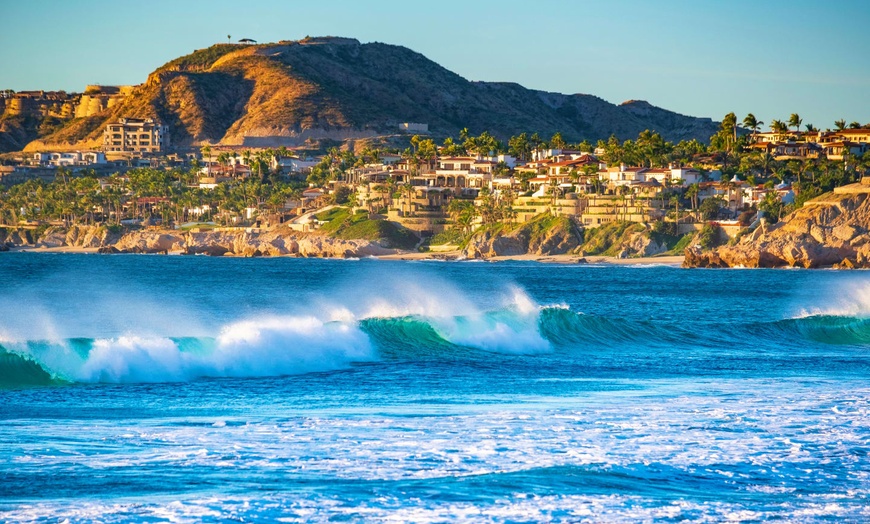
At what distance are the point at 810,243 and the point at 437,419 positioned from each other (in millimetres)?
92146

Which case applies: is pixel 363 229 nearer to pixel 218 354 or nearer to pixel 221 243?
pixel 221 243

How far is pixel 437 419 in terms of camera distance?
62.6ft

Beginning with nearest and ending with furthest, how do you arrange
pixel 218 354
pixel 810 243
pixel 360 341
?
pixel 218 354 → pixel 360 341 → pixel 810 243

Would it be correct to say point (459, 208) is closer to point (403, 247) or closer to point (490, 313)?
point (403, 247)

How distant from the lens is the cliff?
10481 cm

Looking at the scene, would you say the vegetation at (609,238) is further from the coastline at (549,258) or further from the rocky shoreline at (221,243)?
the rocky shoreline at (221,243)

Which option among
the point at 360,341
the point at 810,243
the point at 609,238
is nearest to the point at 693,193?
the point at 609,238

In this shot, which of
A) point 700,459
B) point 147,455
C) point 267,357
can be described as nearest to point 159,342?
point 267,357

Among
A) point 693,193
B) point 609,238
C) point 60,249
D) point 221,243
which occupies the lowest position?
point 60,249

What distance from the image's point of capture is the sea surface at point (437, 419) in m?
13.8

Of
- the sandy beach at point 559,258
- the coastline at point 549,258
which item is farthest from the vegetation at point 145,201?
the sandy beach at point 559,258

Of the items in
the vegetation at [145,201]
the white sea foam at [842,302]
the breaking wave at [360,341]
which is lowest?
the white sea foam at [842,302]

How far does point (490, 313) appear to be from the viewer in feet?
123

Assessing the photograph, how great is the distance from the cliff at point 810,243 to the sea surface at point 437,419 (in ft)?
217
